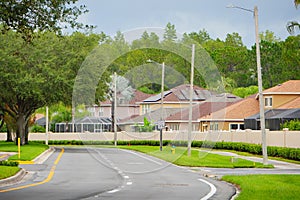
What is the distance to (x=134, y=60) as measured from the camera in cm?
2888

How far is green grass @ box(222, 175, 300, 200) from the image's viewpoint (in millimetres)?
17859

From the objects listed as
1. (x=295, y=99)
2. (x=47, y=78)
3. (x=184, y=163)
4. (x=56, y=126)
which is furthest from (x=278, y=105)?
(x=56, y=126)

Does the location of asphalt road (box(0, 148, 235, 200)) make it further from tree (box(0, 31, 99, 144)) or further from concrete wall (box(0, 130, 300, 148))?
tree (box(0, 31, 99, 144))

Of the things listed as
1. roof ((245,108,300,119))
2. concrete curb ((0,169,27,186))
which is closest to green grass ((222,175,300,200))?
concrete curb ((0,169,27,186))

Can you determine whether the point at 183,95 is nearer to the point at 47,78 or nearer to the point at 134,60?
the point at 134,60

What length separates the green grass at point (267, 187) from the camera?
17859 millimetres

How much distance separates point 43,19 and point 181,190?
710 centimetres

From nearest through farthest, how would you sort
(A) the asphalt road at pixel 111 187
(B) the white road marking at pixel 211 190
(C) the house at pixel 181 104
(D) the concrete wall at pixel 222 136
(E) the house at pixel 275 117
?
(A) the asphalt road at pixel 111 187 → (B) the white road marking at pixel 211 190 → (C) the house at pixel 181 104 → (D) the concrete wall at pixel 222 136 → (E) the house at pixel 275 117

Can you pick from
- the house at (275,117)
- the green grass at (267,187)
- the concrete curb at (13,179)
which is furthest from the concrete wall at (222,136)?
the green grass at (267,187)

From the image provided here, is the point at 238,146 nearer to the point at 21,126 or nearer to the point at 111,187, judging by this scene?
the point at 21,126

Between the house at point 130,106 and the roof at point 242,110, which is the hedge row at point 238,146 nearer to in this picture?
the house at point 130,106

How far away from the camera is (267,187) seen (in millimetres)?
20578

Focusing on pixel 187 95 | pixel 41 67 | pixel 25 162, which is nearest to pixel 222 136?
pixel 41 67

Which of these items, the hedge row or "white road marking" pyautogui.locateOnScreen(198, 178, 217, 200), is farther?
the hedge row
